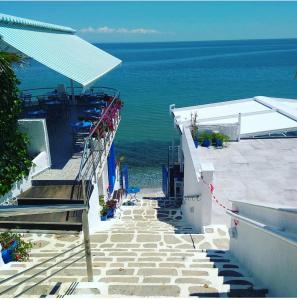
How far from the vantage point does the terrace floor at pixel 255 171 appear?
1084 centimetres

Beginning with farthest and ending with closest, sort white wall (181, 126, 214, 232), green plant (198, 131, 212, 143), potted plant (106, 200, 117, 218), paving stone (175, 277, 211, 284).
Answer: green plant (198, 131, 212, 143) → potted plant (106, 200, 117, 218) → white wall (181, 126, 214, 232) → paving stone (175, 277, 211, 284)

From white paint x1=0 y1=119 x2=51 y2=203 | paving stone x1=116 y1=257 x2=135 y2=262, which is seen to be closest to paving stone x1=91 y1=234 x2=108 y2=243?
paving stone x1=116 y1=257 x2=135 y2=262

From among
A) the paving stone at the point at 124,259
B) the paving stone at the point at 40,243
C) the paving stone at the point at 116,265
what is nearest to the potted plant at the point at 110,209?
the paving stone at the point at 40,243

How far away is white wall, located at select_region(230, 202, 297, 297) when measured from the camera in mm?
4621

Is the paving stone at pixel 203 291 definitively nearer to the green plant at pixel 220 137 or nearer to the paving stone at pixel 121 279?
the paving stone at pixel 121 279

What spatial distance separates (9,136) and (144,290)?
16.7ft

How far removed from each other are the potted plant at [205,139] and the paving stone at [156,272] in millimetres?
9537

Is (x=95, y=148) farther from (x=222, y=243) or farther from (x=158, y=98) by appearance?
(x=158, y=98)

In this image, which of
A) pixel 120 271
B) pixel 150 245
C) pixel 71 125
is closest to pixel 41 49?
pixel 71 125

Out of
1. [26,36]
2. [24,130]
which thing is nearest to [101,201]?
[24,130]

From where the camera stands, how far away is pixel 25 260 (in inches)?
282

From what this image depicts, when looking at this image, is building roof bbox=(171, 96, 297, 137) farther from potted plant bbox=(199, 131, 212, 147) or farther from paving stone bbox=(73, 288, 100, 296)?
paving stone bbox=(73, 288, 100, 296)

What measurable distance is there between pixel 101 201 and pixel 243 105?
11760mm

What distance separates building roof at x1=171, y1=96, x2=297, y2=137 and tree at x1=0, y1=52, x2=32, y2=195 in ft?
30.0
